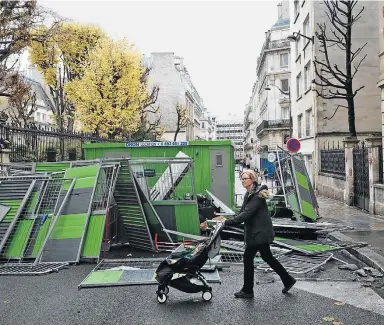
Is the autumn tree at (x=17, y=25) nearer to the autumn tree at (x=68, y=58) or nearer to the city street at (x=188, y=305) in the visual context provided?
the city street at (x=188, y=305)

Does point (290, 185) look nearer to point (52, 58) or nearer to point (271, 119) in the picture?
point (52, 58)

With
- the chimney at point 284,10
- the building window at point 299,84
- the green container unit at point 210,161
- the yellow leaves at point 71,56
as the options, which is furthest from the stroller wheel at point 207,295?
the chimney at point 284,10

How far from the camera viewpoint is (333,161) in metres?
22.4

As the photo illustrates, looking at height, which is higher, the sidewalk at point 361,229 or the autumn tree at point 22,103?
the autumn tree at point 22,103

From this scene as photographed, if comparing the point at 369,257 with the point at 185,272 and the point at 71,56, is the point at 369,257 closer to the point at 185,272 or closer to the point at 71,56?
the point at 185,272

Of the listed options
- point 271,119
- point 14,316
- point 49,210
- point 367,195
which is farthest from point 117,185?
point 271,119

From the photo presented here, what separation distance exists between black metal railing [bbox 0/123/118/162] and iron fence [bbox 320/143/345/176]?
1172cm

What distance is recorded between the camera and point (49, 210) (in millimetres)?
9055

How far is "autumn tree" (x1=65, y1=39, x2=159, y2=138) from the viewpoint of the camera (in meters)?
31.4

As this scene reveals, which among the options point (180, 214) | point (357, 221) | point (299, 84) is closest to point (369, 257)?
point (180, 214)

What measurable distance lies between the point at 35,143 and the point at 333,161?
14.4 m

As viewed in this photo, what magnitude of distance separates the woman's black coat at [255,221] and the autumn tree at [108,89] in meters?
26.1

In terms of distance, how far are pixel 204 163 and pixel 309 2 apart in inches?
768

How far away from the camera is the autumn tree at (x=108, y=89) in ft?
103
